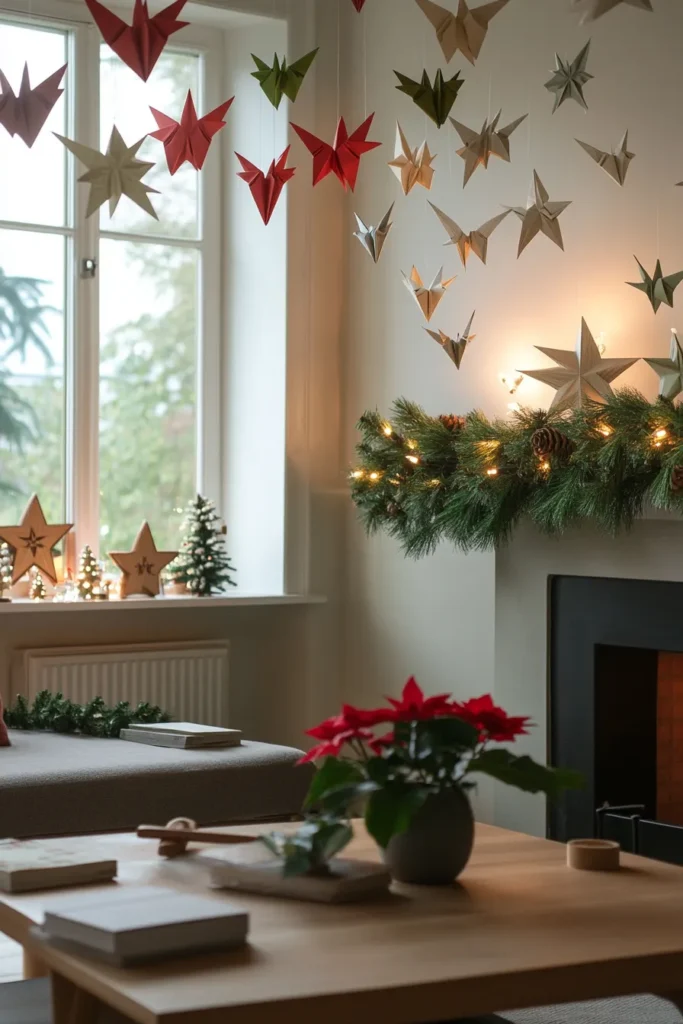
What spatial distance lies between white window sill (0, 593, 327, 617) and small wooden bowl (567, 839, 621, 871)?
2556 millimetres

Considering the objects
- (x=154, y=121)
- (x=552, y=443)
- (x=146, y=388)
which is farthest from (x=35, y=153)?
(x=552, y=443)

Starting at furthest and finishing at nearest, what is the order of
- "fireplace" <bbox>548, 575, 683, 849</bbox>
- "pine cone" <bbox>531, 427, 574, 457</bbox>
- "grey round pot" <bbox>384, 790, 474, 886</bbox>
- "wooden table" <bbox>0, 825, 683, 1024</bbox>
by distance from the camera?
"fireplace" <bbox>548, 575, 683, 849</bbox> → "pine cone" <bbox>531, 427, 574, 457</bbox> → "grey round pot" <bbox>384, 790, 474, 886</bbox> → "wooden table" <bbox>0, 825, 683, 1024</bbox>

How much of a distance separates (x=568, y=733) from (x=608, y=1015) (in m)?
1.07

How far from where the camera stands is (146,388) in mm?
5066

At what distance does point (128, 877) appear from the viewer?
218 centimetres

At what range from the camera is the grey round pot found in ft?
6.95

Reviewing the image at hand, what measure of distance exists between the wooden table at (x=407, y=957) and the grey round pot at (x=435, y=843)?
0.03 metres

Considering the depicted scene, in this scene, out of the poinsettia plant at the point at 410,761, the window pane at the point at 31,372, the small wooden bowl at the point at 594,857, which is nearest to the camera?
the poinsettia plant at the point at 410,761

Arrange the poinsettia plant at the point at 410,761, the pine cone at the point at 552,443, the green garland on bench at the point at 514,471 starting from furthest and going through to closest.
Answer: the pine cone at the point at 552,443, the green garland on bench at the point at 514,471, the poinsettia plant at the point at 410,761

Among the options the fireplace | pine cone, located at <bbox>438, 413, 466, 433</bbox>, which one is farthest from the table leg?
pine cone, located at <bbox>438, 413, 466, 433</bbox>

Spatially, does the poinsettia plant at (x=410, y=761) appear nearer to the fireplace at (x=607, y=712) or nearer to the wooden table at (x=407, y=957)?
the wooden table at (x=407, y=957)

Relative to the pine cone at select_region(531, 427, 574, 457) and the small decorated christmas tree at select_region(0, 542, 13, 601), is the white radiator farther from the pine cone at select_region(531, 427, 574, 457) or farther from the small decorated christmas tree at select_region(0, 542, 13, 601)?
the pine cone at select_region(531, 427, 574, 457)

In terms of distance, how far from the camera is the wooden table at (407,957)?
1.63m

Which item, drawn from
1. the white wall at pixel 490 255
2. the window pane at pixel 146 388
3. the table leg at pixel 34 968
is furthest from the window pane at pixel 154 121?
the table leg at pixel 34 968
